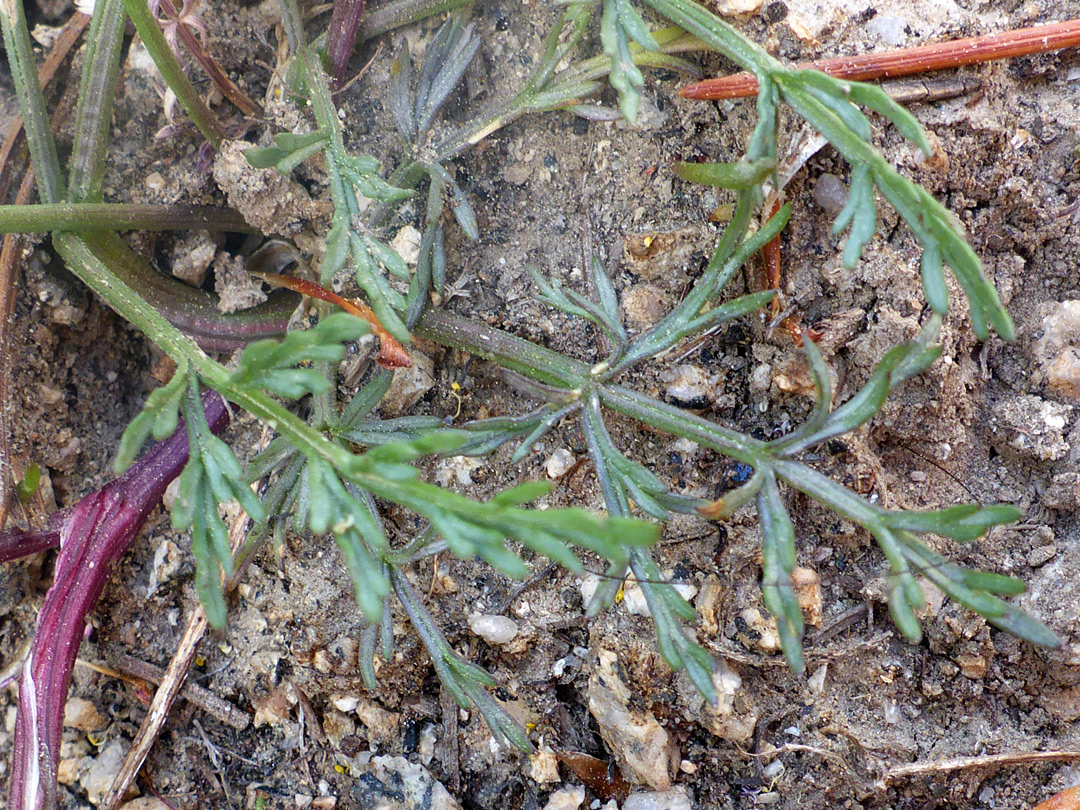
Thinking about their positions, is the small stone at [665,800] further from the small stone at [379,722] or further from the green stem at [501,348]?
the green stem at [501,348]

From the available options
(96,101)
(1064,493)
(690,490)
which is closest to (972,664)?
(1064,493)

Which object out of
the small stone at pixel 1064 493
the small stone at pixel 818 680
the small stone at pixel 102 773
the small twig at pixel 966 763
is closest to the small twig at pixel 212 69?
the small stone at pixel 102 773

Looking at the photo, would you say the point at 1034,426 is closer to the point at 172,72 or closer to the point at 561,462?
the point at 561,462

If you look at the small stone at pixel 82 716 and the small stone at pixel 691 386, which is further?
the small stone at pixel 82 716

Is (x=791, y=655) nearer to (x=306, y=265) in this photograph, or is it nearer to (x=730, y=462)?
(x=730, y=462)

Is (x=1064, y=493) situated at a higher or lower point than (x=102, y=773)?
higher
